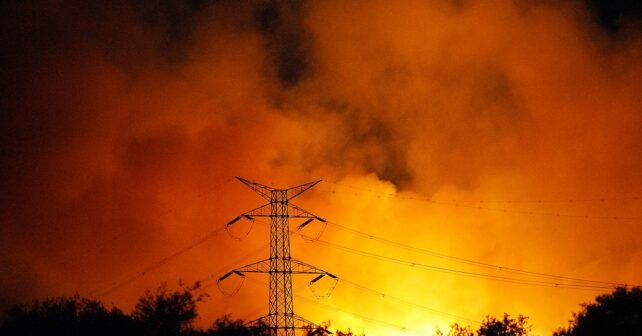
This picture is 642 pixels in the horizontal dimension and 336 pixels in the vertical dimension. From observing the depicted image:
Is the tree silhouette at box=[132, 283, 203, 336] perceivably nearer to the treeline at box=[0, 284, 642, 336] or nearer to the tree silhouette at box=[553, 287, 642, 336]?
the treeline at box=[0, 284, 642, 336]

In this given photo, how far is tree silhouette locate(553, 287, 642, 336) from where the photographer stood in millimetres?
53562

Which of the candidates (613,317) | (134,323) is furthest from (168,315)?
(613,317)

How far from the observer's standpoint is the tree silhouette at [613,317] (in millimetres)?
53562

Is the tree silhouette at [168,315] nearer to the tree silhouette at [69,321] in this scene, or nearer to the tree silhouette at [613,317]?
the tree silhouette at [69,321]

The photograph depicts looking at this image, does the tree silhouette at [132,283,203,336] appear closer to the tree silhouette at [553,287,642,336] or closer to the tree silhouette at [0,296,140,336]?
the tree silhouette at [0,296,140,336]

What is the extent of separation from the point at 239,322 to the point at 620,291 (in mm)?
40620

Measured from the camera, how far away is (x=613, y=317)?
55812 mm

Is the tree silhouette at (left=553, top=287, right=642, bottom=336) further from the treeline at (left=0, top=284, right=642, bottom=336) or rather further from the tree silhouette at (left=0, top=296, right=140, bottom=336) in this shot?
the tree silhouette at (left=0, top=296, right=140, bottom=336)

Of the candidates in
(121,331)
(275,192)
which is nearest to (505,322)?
(275,192)

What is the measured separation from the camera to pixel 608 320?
5547cm

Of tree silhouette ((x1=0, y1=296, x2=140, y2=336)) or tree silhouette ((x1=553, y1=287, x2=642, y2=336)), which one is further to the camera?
tree silhouette ((x1=553, y1=287, x2=642, y2=336))

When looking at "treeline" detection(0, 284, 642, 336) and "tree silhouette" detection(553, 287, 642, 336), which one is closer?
"treeline" detection(0, 284, 642, 336)

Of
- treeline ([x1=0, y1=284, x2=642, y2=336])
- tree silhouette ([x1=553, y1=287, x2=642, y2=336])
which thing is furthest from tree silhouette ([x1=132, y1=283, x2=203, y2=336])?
tree silhouette ([x1=553, y1=287, x2=642, y2=336])

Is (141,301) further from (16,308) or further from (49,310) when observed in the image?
(16,308)
